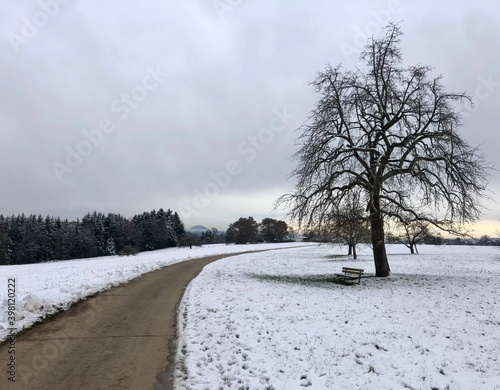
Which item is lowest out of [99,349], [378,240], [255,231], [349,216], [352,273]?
[99,349]

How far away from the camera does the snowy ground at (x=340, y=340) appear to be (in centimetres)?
575

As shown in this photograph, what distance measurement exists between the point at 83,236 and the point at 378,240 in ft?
284

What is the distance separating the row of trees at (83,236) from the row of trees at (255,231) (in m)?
19.5

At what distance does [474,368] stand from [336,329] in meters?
2.96

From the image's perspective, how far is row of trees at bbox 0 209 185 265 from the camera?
80.8 meters

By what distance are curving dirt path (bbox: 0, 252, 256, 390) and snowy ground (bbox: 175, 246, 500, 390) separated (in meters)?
0.52

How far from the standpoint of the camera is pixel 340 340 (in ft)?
24.8
